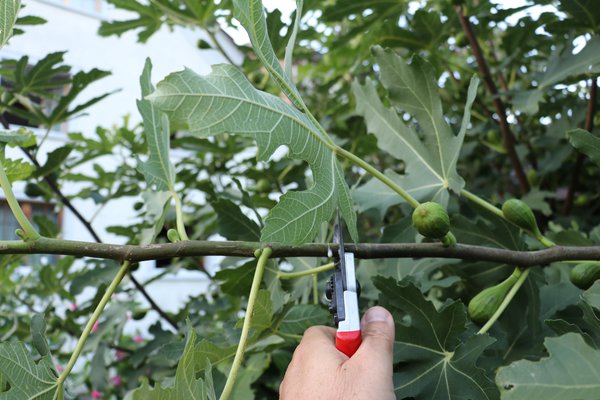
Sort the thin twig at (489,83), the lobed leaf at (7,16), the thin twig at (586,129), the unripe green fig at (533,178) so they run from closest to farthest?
1. the lobed leaf at (7,16)
2. the thin twig at (586,129)
3. the thin twig at (489,83)
4. the unripe green fig at (533,178)

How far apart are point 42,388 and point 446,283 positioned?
668mm

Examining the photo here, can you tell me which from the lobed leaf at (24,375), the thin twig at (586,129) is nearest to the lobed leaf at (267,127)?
the lobed leaf at (24,375)

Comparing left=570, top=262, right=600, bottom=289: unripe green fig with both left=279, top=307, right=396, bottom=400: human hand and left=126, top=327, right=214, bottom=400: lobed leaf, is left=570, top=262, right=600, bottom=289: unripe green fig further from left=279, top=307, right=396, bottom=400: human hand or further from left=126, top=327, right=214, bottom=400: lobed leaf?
left=126, top=327, right=214, bottom=400: lobed leaf

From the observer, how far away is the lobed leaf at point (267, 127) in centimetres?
67

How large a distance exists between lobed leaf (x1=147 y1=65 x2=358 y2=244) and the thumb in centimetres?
11

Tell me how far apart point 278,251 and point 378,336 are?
185 millimetres

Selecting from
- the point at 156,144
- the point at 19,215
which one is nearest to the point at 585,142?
the point at 156,144

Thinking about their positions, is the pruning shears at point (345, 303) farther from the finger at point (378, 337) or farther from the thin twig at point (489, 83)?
the thin twig at point (489, 83)

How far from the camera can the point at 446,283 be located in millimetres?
1074

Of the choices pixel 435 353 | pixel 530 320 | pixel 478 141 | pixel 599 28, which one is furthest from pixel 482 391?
pixel 478 141

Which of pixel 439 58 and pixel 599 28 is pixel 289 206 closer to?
pixel 599 28

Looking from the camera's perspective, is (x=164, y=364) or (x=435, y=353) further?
(x=164, y=364)

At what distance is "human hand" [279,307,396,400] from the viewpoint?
626 millimetres

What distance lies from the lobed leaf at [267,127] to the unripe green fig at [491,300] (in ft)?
0.89
